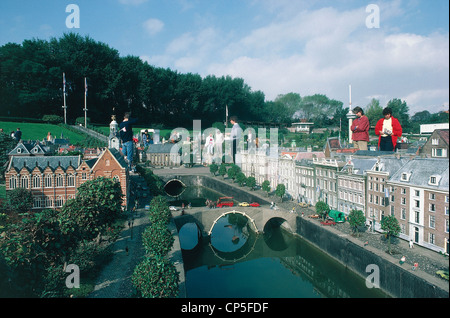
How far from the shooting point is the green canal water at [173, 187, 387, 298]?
30906 mm

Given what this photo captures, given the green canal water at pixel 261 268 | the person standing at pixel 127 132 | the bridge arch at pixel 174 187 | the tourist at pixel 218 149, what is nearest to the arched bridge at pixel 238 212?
the green canal water at pixel 261 268

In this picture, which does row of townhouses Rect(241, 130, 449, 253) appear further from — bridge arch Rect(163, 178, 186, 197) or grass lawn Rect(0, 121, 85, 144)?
grass lawn Rect(0, 121, 85, 144)

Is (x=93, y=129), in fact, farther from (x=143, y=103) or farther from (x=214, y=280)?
(x=214, y=280)

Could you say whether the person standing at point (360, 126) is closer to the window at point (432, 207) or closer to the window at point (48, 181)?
the window at point (432, 207)

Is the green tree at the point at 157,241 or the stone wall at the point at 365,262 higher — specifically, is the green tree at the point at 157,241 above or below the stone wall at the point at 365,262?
above

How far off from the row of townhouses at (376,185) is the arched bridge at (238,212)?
7057mm

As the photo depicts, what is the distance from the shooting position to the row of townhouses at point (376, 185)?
648 inches

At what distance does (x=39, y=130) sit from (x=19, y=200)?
5117 centimetres

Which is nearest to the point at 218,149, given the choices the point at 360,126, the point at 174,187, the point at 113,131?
the point at 174,187

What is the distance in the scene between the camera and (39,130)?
8694cm

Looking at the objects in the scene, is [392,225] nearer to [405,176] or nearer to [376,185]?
[376,185]

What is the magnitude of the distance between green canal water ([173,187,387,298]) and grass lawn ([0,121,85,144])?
171ft

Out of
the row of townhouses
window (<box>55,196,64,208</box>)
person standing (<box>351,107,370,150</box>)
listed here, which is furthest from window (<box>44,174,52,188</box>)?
person standing (<box>351,107,370,150</box>)
